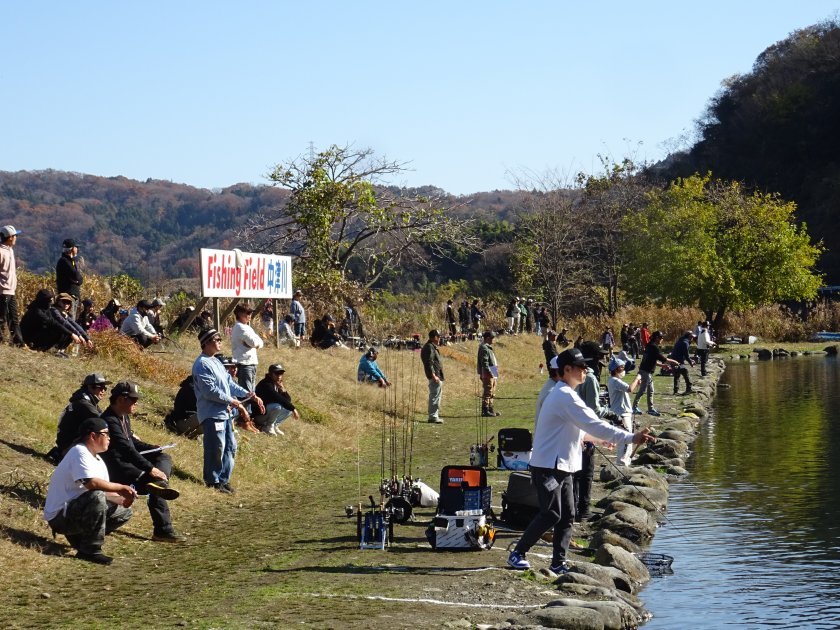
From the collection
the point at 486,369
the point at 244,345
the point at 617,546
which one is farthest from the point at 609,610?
the point at 486,369

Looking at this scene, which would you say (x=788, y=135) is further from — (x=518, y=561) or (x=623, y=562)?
(x=518, y=561)

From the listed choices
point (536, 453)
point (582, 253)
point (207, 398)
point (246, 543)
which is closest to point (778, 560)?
point (536, 453)

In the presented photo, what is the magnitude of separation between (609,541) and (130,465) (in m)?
5.20

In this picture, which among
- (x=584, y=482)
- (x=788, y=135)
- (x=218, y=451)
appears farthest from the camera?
(x=788, y=135)

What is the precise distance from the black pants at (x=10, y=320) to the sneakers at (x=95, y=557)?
822 cm

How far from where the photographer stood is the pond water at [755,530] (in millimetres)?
11047

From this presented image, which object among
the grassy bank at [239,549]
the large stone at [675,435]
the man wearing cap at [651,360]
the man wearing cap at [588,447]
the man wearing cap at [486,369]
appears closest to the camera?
the grassy bank at [239,549]

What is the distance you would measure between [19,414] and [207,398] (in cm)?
247

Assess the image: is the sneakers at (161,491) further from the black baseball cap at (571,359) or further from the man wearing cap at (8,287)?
the man wearing cap at (8,287)

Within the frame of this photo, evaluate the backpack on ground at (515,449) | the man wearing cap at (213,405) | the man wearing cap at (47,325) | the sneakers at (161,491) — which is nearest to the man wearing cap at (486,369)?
the backpack on ground at (515,449)

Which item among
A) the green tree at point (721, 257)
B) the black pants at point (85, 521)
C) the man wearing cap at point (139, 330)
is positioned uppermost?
the green tree at point (721, 257)

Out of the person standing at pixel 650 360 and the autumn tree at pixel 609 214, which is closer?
the person standing at pixel 650 360

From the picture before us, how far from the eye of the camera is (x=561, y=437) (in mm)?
10023

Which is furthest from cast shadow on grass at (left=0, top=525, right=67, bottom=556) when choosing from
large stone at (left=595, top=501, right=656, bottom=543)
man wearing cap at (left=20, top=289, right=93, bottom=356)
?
man wearing cap at (left=20, top=289, right=93, bottom=356)
